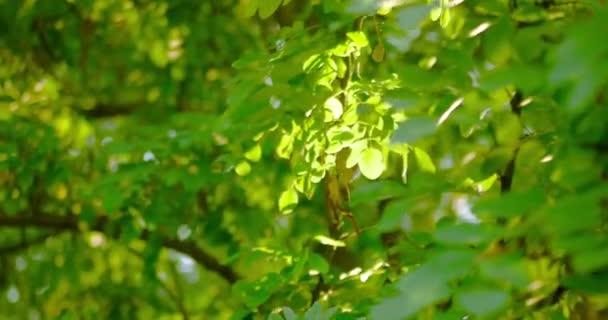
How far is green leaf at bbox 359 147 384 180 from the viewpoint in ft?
7.53

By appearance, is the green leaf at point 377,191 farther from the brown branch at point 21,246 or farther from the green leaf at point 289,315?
the brown branch at point 21,246

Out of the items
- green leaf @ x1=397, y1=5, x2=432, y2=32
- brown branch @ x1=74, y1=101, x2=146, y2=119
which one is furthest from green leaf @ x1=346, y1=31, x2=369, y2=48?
brown branch @ x1=74, y1=101, x2=146, y2=119

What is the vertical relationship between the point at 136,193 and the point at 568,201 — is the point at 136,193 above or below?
below

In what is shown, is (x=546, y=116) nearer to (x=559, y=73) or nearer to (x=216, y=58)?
(x=559, y=73)

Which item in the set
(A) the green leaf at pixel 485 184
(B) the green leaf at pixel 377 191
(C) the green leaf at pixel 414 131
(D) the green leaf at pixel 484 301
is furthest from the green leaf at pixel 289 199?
(D) the green leaf at pixel 484 301

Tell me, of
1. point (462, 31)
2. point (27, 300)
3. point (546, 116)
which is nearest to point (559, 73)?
point (546, 116)

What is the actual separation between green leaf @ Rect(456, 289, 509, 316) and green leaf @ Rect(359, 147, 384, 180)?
0.95 m

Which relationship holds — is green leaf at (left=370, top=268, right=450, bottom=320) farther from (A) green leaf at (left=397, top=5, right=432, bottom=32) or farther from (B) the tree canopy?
(A) green leaf at (left=397, top=5, right=432, bottom=32)

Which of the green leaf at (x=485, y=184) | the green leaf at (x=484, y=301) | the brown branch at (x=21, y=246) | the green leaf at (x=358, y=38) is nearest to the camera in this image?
the green leaf at (x=484, y=301)

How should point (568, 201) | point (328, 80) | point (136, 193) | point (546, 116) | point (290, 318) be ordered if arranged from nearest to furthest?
point (568, 201) → point (546, 116) → point (290, 318) → point (328, 80) → point (136, 193)

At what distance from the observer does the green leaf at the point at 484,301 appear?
1.32m

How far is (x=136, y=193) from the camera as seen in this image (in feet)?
12.7

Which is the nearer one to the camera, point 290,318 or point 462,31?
point 290,318

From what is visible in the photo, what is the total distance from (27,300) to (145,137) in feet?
4.55
